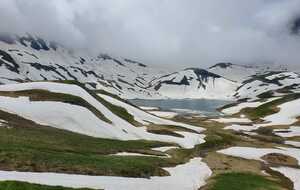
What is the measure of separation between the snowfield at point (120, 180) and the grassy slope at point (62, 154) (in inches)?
67.7

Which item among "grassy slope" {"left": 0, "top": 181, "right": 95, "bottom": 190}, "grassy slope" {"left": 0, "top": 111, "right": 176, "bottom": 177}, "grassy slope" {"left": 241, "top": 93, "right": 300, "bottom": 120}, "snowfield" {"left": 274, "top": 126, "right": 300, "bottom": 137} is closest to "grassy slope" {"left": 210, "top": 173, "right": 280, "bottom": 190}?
"grassy slope" {"left": 0, "top": 111, "right": 176, "bottom": 177}

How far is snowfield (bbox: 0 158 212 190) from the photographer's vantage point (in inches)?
1403

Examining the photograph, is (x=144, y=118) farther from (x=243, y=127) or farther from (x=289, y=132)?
(x=289, y=132)

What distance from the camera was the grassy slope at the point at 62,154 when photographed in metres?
40.7

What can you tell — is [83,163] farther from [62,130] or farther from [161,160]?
[62,130]

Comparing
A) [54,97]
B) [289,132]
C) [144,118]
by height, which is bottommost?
[54,97]

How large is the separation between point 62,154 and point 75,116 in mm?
31032

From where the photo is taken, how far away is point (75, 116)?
255 ft

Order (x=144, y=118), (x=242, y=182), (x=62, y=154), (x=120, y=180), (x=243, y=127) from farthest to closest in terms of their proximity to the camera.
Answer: (x=243, y=127), (x=144, y=118), (x=242, y=182), (x=62, y=154), (x=120, y=180)

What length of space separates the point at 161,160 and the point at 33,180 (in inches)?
960

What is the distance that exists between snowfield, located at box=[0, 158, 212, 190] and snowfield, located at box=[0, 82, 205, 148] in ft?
84.9

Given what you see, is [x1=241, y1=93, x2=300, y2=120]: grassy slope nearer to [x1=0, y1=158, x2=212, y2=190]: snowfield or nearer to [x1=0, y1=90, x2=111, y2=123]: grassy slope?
[x1=0, y1=90, x2=111, y2=123]: grassy slope

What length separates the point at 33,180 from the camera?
3497cm

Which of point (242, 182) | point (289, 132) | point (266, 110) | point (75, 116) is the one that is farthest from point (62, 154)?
point (266, 110)
